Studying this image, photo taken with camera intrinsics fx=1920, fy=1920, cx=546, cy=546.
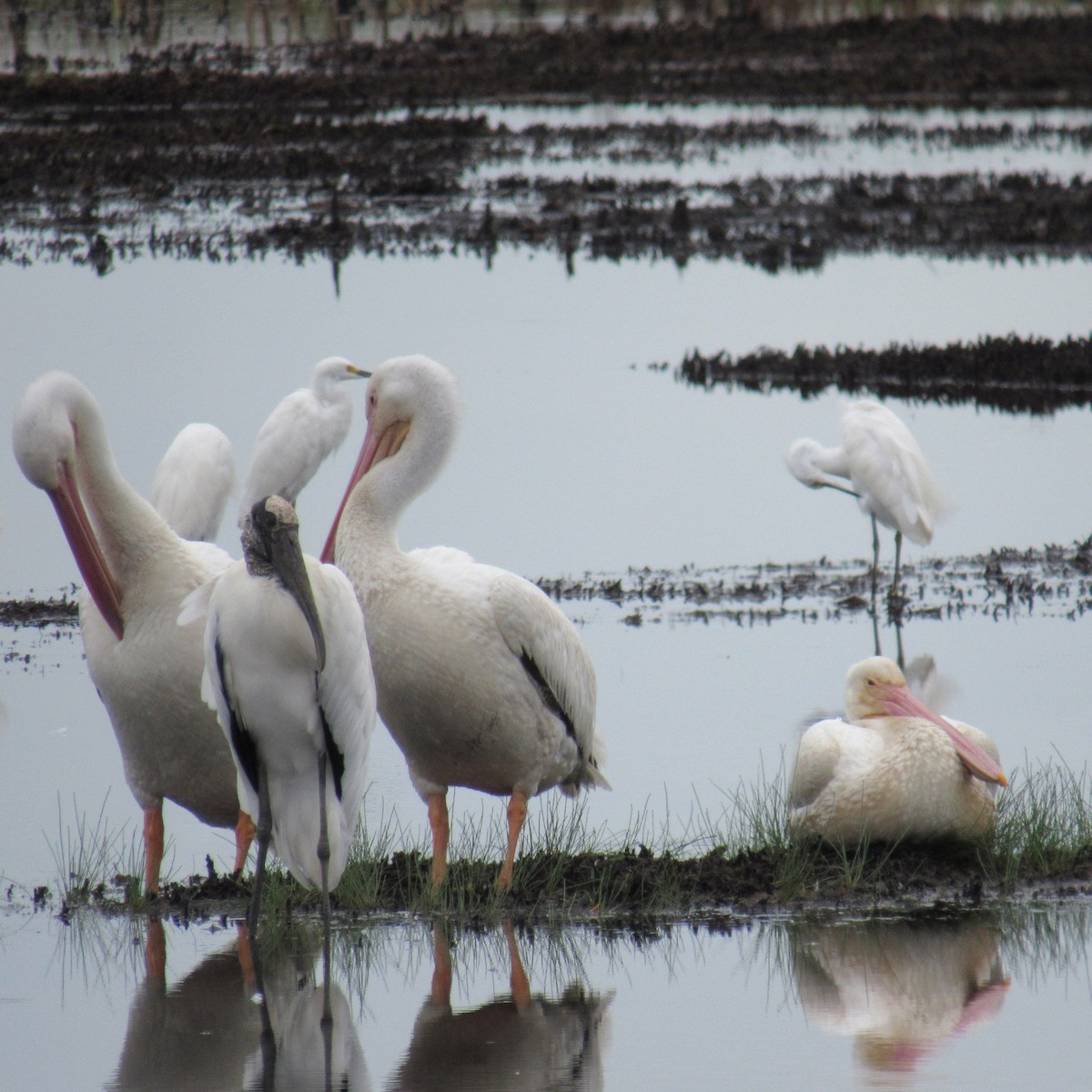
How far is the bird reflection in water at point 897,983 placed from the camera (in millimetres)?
4992

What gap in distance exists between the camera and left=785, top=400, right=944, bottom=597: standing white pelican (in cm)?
1245

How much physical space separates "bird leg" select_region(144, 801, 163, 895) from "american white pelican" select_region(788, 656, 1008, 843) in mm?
2188

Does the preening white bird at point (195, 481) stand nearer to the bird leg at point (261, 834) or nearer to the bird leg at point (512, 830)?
the bird leg at point (512, 830)

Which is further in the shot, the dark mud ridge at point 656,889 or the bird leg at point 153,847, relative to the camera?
the bird leg at point 153,847

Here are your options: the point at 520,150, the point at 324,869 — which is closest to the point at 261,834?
the point at 324,869

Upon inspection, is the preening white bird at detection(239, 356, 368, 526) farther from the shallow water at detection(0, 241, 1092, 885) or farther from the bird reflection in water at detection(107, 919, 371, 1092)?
the bird reflection in water at detection(107, 919, 371, 1092)

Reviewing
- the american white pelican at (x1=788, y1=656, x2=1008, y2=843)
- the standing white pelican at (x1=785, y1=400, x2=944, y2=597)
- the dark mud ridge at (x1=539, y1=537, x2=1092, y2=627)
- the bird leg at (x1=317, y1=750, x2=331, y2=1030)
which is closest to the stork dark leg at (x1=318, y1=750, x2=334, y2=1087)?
the bird leg at (x1=317, y1=750, x2=331, y2=1030)

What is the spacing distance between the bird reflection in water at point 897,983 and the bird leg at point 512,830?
0.95 m

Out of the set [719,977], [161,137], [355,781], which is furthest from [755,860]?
[161,137]

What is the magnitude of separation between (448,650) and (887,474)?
6.81 meters

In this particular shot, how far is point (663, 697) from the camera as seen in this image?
941 centimetres

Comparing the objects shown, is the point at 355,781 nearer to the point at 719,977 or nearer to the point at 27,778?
the point at 719,977

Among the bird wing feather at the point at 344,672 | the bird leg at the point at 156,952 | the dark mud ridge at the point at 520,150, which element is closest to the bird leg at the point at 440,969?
the bird wing feather at the point at 344,672

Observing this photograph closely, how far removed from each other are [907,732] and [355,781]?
84.6 inches
